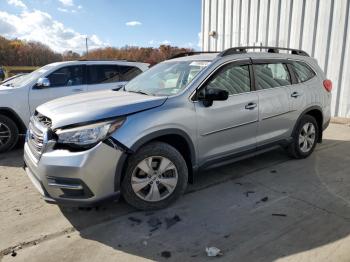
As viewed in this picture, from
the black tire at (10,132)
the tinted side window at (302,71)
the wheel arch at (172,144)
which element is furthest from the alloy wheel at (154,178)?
the black tire at (10,132)

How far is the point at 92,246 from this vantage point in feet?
10.4

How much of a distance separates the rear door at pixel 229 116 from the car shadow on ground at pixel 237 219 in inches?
21.4

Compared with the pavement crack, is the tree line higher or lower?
higher

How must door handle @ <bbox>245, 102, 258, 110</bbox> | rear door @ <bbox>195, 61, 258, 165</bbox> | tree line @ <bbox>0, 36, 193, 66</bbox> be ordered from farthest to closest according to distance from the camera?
tree line @ <bbox>0, 36, 193, 66</bbox>, door handle @ <bbox>245, 102, 258, 110</bbox>, rear door @ <bbox>195, 61, 258, 165</bbox>

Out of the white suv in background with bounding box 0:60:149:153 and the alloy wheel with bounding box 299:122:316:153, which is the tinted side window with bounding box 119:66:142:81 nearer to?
the white suv in background with bounding box 0:60:149:153

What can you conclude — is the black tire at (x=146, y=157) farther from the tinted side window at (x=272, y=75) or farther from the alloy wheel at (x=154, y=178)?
the tinted side window at (x=272, y=75)

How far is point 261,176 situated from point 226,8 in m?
7.80

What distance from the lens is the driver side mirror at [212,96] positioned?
3.97 metres

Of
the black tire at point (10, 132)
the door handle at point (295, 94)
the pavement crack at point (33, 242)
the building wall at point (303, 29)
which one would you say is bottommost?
the pavement crack at point (33, 242)

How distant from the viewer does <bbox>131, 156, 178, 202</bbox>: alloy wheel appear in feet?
12.0

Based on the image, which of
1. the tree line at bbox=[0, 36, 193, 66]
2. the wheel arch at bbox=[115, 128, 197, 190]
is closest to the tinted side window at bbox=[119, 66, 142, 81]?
the wheel arch at bbox=[115, 128, 197, 190]

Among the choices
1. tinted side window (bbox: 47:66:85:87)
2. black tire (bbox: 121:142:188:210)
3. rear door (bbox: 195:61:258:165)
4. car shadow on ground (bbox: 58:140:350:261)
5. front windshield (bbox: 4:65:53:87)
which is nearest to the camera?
car shadow on ground (bbox: 58:140:350:261)

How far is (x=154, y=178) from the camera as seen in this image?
374 centimetres

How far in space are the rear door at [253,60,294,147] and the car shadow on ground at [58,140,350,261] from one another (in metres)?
0.61
